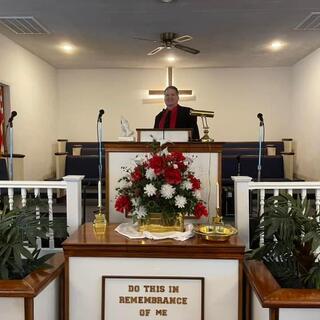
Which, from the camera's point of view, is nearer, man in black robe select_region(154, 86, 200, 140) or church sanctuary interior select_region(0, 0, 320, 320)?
church sanctuary interior select_region(0, 0, 320, 320)

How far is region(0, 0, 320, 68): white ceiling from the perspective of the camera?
5.07m

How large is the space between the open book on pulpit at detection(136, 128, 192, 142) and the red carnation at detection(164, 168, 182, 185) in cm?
75

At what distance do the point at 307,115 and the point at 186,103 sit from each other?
286 centimetres

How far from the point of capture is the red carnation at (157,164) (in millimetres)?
2461

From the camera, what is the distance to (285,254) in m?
2.26

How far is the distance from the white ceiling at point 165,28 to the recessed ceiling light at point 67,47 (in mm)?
117

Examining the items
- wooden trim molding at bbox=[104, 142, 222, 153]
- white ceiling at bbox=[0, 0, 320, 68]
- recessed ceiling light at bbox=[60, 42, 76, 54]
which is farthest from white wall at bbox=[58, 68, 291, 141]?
wooden trim molding at bbox=[104, 142, 222, 153]

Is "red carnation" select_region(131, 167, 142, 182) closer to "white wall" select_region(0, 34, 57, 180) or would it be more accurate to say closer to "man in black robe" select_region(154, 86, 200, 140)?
"man in black robe" select_region(154, 86, 200, 140)

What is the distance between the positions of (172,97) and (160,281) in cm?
196

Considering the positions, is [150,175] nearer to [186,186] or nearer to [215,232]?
[186,186]

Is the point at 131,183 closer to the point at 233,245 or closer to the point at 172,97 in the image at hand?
the point at 233,245

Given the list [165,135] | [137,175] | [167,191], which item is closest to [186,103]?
[165,135]

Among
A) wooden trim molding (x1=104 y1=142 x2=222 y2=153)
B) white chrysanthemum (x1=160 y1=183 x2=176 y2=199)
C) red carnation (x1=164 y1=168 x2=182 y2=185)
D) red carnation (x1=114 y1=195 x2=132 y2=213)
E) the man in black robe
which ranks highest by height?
the man in black robe

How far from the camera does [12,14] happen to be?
17.6 feet
